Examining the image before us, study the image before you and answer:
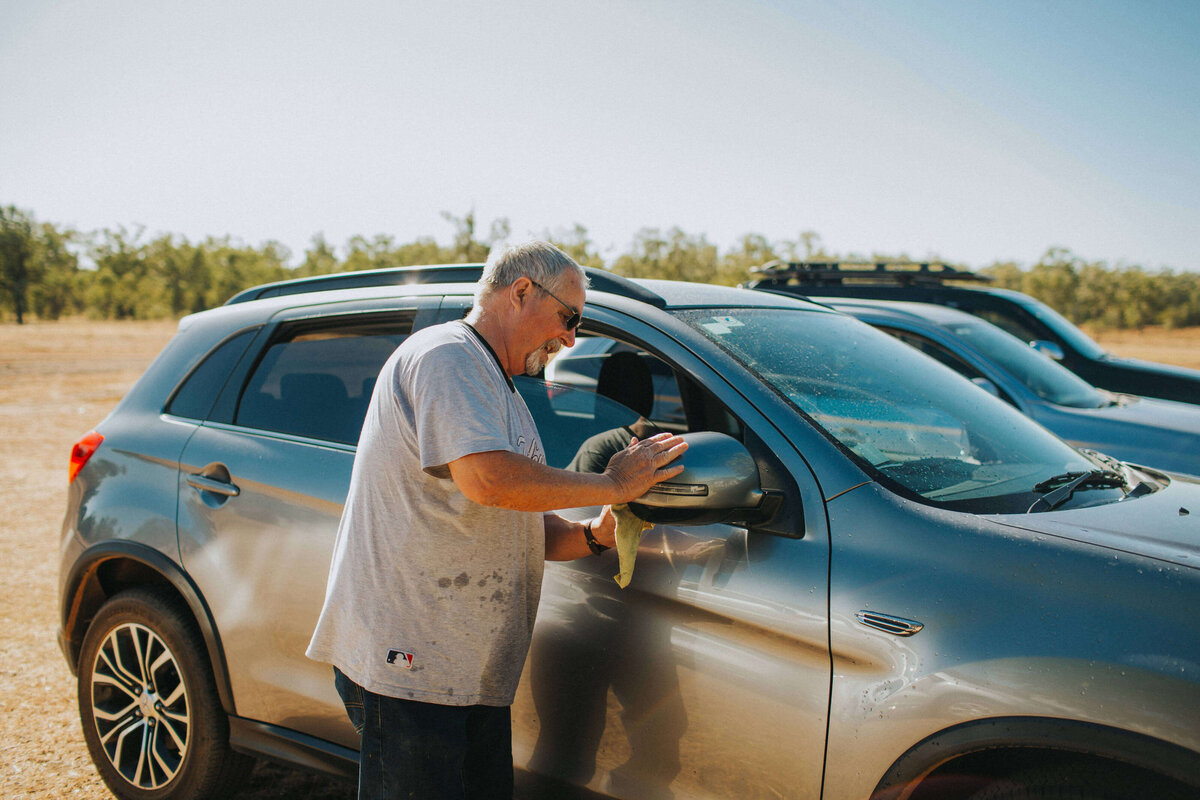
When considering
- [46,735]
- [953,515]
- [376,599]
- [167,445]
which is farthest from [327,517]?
[46,735]

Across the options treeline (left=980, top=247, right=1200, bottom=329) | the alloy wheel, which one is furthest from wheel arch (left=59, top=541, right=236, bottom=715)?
treeline (left=980, top=247, right=1200, bottom=329)

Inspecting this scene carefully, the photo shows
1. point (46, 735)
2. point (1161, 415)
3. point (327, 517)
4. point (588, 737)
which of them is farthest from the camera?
point (1161, 415)

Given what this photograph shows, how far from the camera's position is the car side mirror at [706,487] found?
5.60 ft

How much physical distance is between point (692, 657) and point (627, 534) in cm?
31

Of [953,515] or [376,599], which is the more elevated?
[953,515]

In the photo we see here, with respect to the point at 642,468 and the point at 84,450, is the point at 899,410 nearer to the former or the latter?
the point at 642,468

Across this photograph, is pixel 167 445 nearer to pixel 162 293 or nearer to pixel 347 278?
pixel 347 278

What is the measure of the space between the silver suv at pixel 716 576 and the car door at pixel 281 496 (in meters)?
0.01

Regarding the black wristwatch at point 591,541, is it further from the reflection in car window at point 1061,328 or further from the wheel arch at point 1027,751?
the reflection in car window at point 1061,328

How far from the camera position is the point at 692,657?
1828 millimetres

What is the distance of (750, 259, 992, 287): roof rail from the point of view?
24.3ft

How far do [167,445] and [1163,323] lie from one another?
70663 mm

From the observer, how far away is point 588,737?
77.9 inches

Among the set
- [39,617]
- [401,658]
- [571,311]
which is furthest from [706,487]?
[39,617]
